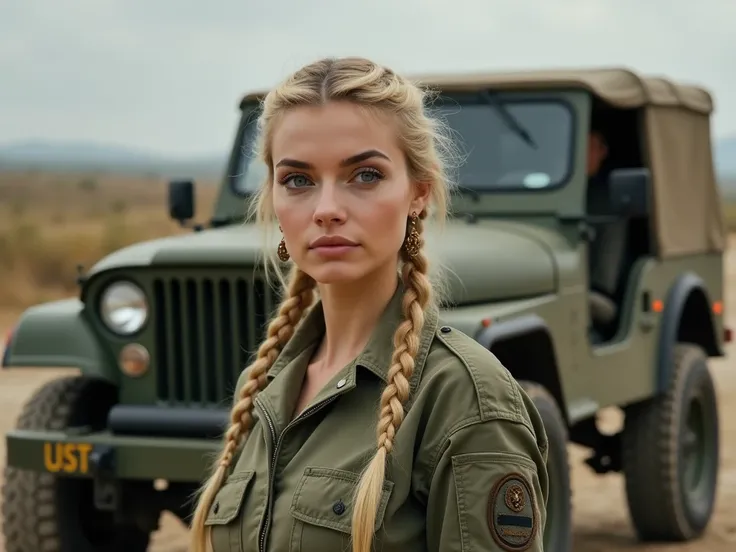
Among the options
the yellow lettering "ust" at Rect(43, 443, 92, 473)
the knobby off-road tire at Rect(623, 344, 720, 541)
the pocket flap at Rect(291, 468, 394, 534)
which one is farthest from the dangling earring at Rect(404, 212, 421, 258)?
the knobby off-road tire at Rect(623, 344, 720, 541)

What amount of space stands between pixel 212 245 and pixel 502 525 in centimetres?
320

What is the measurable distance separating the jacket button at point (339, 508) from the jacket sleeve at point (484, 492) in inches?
4.8

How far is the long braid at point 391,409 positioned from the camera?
1974 millimetres

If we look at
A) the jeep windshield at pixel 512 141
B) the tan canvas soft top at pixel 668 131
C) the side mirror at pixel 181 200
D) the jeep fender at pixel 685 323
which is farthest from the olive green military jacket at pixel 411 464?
the jeep fender at pixel 685 323

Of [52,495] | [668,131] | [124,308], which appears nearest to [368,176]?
[124,308]

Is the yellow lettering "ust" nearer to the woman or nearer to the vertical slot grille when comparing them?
the vertical slot grille

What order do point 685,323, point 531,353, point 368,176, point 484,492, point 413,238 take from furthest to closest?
point 685,323
point 531,353
point 413,238
point 368,176
point 484,492

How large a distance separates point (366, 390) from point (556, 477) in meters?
2.92

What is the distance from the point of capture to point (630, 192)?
18.4 feet

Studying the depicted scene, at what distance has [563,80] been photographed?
5.99 m

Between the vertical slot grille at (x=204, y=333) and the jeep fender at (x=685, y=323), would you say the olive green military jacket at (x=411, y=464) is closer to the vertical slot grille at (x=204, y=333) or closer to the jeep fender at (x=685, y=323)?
the vertical slot grille at (x=204, y=333)

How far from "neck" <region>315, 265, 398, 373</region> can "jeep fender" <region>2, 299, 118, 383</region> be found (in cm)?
295

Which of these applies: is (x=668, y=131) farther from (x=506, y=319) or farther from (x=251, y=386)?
(x=251, y=386)

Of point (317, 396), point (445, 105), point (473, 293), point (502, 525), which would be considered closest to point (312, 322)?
point (317, 396)
